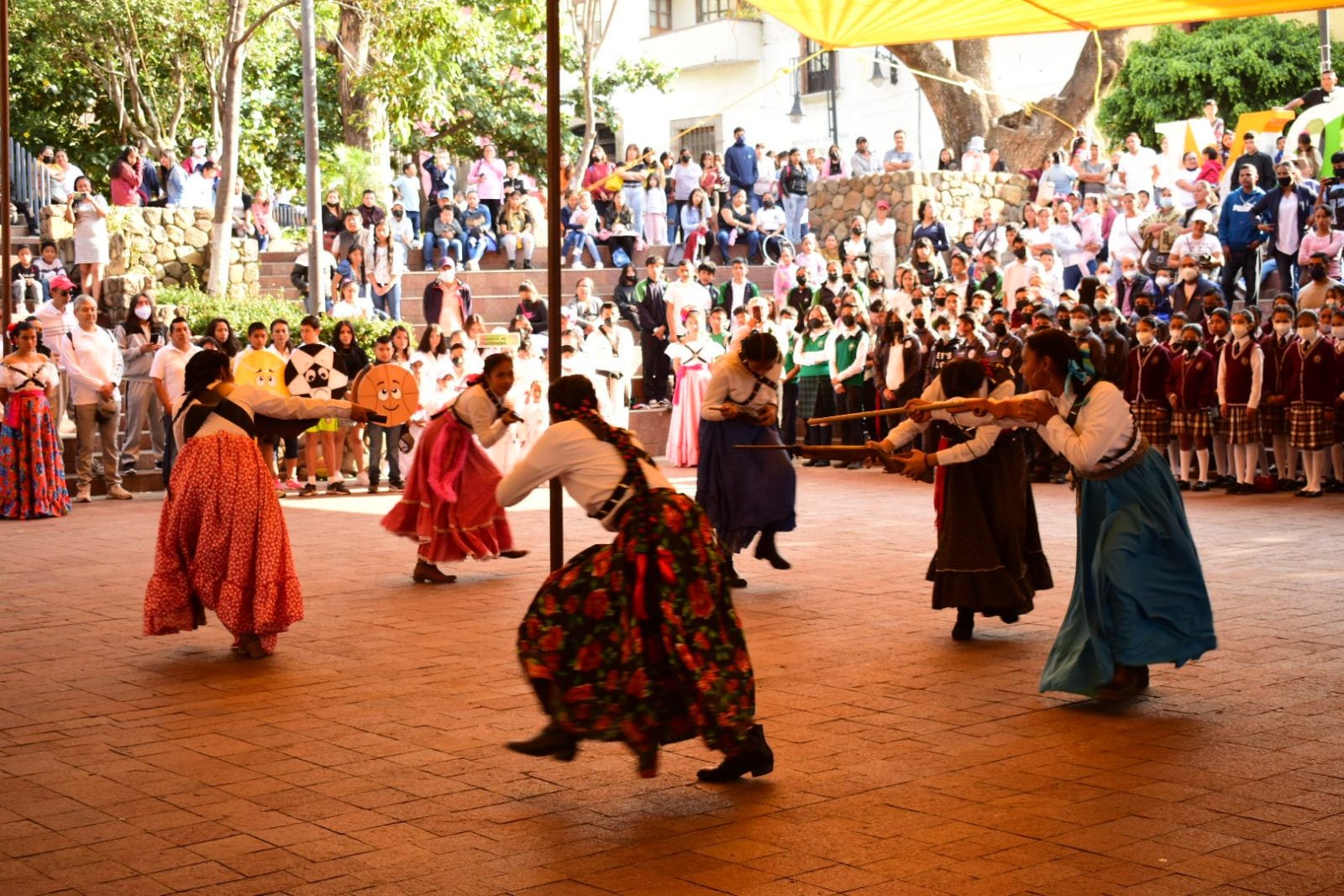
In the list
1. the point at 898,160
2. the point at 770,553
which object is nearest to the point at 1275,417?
the point at 770,553

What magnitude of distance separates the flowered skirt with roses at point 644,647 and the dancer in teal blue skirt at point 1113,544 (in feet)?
6.20

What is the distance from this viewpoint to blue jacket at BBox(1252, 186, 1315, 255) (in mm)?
19141

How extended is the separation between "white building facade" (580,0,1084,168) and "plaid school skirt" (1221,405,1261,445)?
72.3 feet

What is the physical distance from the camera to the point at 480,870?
207 inches

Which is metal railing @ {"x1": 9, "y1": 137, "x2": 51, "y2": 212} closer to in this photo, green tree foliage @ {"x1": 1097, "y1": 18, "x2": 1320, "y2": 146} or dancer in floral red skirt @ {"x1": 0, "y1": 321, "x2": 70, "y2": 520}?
dancer in floral red skirt @ {"x1": 0, "y1": 321, "x2": 70, "y2": 520}

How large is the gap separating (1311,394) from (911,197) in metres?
11.2

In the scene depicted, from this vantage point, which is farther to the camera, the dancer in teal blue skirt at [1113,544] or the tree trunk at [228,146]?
the tree trunk at [228,146]

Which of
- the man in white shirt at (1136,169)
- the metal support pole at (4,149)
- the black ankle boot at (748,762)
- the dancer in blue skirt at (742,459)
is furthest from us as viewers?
the man in white shirt at (1136,169)

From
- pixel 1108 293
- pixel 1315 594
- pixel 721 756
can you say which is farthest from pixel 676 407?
pixel 721 756

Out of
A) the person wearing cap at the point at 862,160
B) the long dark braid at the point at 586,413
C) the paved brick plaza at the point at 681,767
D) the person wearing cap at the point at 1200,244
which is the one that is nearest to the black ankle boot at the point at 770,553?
the paved brick plaza at the point at 681,767

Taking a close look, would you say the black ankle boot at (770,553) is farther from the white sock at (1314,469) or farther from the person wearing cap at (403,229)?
the person wearing cap at (403,229)

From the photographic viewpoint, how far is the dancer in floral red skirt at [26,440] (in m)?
15.4

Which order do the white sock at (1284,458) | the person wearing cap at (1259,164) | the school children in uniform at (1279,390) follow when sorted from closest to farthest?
the school children in uniform at (1279,390)
the white sock at (1284,458)
the person wearing cap at (1259,164)

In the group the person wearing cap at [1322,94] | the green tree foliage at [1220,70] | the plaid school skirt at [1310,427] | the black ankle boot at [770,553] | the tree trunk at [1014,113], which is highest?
the green tree foliage at [1220,70]
